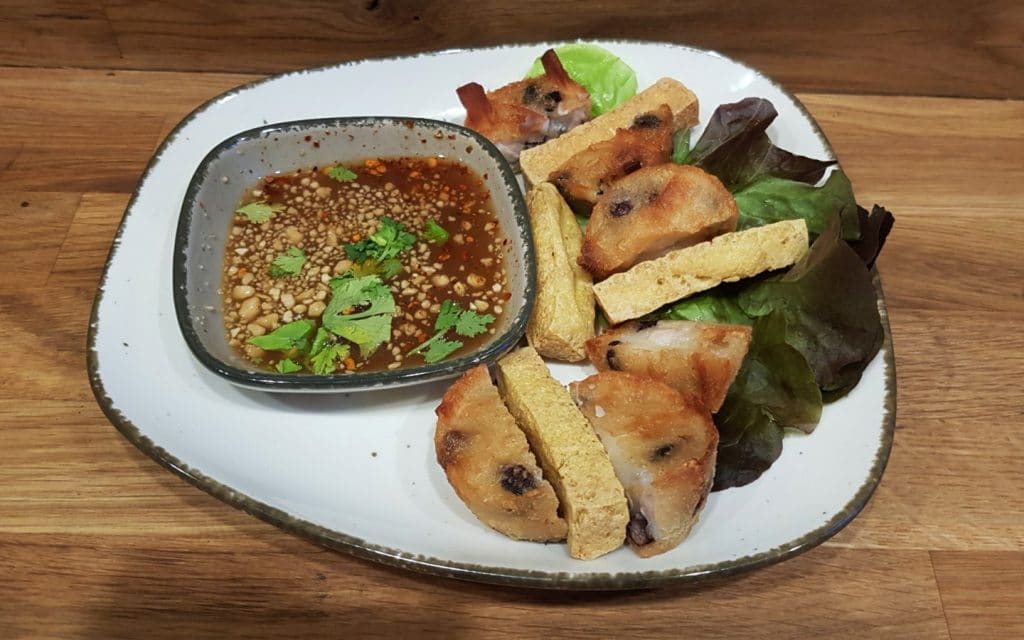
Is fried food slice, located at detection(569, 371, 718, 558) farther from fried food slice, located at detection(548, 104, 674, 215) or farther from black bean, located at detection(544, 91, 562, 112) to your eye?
black bean, located at detection(544, 91, 562, 112)

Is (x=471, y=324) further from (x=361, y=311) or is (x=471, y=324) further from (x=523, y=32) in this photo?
(x=523, y=32)

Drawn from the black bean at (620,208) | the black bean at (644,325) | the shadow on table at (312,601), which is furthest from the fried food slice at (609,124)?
the shadow on table at (312,601)

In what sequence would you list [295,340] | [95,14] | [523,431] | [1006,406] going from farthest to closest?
[95,14] → [1006,406] → [295,340] → [523,431]

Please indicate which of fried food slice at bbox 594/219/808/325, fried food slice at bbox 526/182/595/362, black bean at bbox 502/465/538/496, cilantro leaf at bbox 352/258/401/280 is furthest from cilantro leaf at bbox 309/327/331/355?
fried food slice at bbox 594/219/808/325

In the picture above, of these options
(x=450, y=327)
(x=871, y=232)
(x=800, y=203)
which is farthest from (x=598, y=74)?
(x=450, y=327)

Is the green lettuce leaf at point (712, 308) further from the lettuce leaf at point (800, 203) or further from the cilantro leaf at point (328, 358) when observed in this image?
the cilantro leaf at point (328, 358)

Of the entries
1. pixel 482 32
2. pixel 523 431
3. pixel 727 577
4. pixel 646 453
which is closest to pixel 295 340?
pixel 523 431

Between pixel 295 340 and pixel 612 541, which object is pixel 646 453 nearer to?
pixel 612 541
